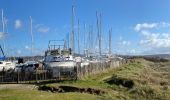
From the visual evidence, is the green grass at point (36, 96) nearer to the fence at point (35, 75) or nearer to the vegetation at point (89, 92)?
the vegetation at point (89, 92)

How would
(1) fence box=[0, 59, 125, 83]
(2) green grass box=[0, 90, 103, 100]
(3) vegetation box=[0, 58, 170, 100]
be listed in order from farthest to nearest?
(1) fence box=[0, 59, 125, 83], (3) vegetation box=[0, 58, 170, 100], (2) green grass box=[0, 90, 103, 100]

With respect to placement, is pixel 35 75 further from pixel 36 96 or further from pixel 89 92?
pixel 36 96

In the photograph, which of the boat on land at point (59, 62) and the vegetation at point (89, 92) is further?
the boat on land at point (59, 62)

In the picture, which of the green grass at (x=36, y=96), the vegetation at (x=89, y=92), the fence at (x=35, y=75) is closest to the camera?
the green grass at (x=36, y=96)

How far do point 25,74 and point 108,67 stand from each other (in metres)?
20.5

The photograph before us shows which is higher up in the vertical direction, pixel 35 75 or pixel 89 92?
pixel 35 75

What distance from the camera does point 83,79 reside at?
112 ft

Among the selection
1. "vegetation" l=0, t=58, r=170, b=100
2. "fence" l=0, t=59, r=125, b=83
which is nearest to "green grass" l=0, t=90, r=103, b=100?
"vegetation" l=0, t=58, r=170, b=100

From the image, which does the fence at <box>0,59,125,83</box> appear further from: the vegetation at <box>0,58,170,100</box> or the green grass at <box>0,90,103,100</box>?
the green grass at <box>0,90,103,100</box>

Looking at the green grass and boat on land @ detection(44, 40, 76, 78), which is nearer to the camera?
the green grass

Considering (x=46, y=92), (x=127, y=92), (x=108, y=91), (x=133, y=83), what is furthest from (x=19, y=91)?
(x=133, y=83)

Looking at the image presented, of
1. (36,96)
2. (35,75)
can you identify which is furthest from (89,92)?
(35,75)

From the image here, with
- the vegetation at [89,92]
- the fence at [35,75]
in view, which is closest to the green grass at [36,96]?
the vegetation at [89,92]

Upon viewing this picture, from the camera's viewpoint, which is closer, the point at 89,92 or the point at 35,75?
the point at 89,92
